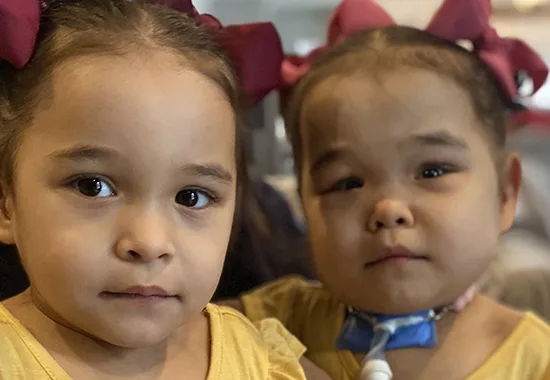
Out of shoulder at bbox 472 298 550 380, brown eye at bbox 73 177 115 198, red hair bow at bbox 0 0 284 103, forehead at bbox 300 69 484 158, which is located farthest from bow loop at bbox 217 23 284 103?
shoulder at bbox 472 298 550 380

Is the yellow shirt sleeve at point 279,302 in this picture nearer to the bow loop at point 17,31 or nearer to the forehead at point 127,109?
the forehead at point 127,109

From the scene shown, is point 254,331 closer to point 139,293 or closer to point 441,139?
point 139,293

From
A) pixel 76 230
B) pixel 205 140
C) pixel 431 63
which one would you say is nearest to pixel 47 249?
pixel 76 230

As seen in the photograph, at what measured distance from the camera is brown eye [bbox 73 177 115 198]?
0.75 metres

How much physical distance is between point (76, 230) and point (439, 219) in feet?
1.57

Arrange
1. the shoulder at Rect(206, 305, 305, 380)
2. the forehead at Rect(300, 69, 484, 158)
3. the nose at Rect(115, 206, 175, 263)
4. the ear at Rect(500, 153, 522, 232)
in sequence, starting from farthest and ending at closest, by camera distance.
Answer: the ear at Rect(500, 153, 522, 232)
the forehead at Rect(300, 69, 484, 158)
the shoulder at Rect(206, 305, 305, 380)
the nose at Rect(115, 206, 175, 263)

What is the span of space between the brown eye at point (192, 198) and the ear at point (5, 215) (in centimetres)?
18

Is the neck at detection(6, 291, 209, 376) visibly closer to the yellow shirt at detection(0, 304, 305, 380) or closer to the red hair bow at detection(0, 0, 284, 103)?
the yellow shirt at detection(0, 304, 305, 380)

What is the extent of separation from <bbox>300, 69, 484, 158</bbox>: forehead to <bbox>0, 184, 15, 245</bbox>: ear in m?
0.43

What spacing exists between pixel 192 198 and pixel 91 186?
0.12 m

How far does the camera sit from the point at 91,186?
751 millimetres

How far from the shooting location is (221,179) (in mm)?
837

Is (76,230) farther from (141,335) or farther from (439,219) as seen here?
(439,219)

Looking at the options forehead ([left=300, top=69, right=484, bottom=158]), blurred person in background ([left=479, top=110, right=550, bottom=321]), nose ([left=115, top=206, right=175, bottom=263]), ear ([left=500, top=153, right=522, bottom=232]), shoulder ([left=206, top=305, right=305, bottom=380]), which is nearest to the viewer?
nose ([left=115, top=206, right=175, bottom=263])
